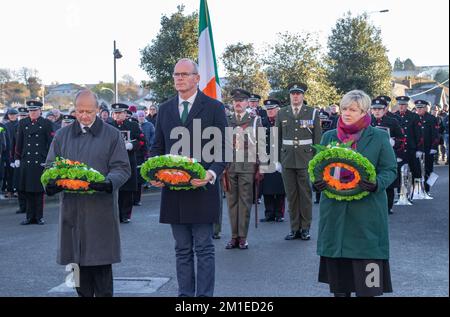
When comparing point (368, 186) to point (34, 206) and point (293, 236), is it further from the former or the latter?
point (34, 206)

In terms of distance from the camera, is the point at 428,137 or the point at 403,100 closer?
the point at 403,100

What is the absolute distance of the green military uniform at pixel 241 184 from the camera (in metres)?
9.94

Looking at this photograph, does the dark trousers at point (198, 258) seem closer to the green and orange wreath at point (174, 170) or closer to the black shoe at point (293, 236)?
the green and orange wreath at point (174, 170)

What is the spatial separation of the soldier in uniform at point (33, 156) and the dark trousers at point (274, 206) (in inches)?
157

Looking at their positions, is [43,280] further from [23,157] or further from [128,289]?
[23,157]

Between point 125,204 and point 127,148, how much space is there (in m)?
1.00

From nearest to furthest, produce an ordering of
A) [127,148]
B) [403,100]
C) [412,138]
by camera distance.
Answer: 1. [127,148]
2. [412,138]
3. [403,100]

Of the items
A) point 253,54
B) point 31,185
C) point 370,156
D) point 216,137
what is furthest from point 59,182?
point 253,54

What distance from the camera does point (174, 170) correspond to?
6.13 m

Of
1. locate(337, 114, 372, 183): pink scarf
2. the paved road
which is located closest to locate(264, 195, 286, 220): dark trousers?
the paved road

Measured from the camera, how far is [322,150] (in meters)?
6.07

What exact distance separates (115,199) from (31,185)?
709cm

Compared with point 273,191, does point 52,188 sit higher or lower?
higher

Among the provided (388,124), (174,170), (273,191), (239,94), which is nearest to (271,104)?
(273,191)
